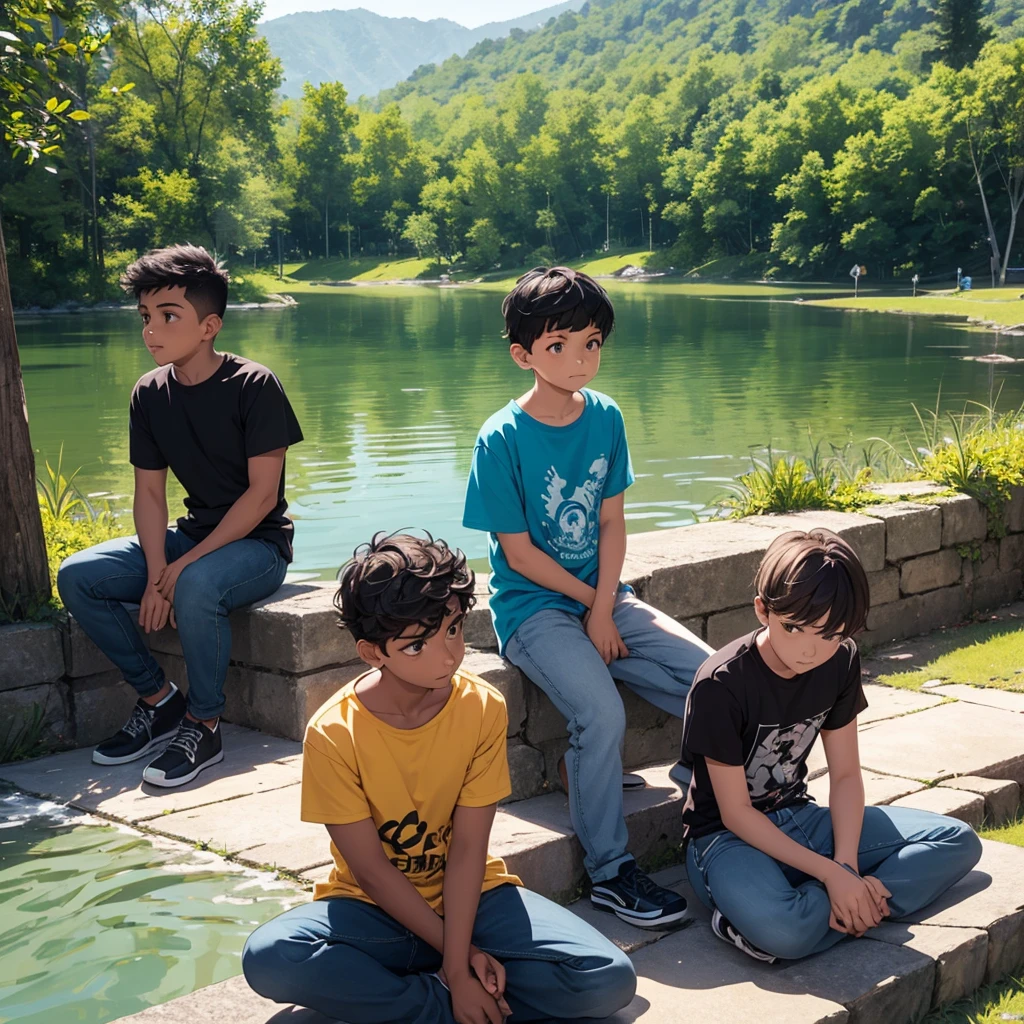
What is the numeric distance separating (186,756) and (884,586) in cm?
336

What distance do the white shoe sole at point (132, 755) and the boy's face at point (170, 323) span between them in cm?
123

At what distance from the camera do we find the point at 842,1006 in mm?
2463

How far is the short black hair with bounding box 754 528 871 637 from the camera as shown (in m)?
2.71

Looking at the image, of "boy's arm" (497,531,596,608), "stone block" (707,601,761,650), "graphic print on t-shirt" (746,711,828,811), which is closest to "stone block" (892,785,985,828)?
"graphic print on t-shirt" (746,711,828,811)

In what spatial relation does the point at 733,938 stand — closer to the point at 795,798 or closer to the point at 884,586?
the point at 795,798

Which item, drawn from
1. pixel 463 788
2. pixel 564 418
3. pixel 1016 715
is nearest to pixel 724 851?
pixel 463 788

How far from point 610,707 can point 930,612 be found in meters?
3.25

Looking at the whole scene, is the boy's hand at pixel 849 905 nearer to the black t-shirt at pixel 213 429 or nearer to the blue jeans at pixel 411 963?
the blue jeans at pixel 411 963


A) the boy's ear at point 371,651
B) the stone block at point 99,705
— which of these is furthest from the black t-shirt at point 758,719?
the stone block at point 99,705

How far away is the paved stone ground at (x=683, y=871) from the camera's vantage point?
2.50m

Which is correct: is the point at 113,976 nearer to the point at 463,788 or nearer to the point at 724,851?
the point at 463,788

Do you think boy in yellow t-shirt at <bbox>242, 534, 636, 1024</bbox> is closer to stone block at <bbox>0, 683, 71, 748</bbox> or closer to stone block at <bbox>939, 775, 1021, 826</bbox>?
stone block at <bbox>939, 775, 1021, 826</bbox>

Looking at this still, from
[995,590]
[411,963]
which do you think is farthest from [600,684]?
[995,590]

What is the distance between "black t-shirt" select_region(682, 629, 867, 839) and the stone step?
34 centimetres
